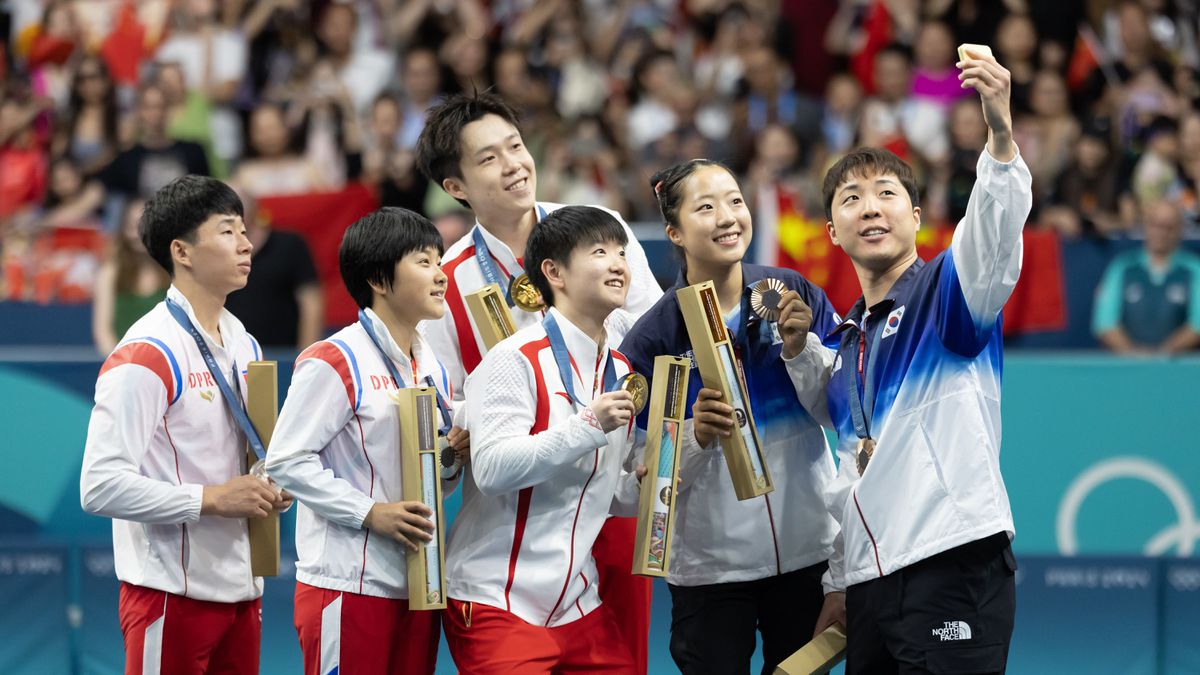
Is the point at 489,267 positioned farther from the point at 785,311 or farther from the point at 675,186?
the point at 785,311

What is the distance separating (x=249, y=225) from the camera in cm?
888

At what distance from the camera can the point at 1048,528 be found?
721 cm

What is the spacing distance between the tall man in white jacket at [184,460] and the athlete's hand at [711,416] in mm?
1306

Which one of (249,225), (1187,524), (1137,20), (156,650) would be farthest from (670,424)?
(1137,20)

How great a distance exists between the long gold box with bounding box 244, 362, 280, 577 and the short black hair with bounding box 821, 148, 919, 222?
5.92 feet

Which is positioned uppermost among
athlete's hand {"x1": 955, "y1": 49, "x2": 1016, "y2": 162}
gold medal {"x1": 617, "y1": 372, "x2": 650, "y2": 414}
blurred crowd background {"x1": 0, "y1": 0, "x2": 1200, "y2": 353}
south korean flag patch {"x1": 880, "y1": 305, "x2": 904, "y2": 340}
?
blurred crowd background {"x1": 0, "y1": 0, "x2": 1200, "y2": 353}

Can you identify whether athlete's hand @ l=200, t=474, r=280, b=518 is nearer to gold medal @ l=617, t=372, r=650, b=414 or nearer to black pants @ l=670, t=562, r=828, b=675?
gold medal @ l=617, t=372, r=650, b=414

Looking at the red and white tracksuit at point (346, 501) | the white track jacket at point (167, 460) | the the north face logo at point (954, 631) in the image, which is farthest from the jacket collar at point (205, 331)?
the the north face logo at point (954, 631)

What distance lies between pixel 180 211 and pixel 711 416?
5.92 ft

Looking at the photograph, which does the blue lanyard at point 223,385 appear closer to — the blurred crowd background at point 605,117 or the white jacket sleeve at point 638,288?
the white jacket sleeve at point 638,288

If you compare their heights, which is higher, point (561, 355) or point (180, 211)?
point (180, 211)

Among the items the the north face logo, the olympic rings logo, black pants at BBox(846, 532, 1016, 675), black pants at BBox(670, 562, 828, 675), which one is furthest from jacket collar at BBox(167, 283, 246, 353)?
the olympic rings logo

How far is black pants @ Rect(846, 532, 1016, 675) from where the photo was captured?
389 centimetres

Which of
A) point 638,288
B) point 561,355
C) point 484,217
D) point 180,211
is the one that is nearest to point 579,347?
point 561,355
